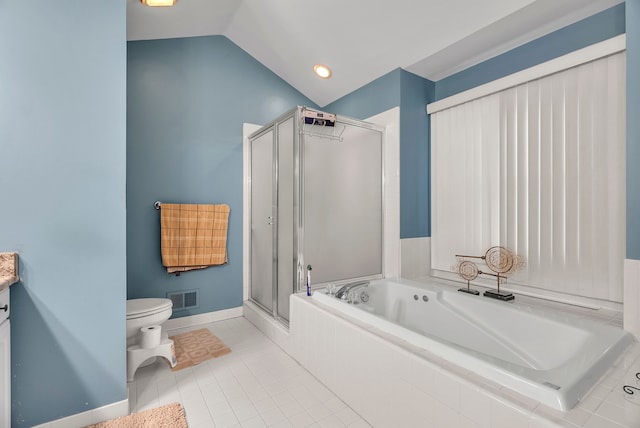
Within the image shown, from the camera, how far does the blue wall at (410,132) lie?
2.73 metres

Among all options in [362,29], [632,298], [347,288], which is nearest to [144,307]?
[347,288]

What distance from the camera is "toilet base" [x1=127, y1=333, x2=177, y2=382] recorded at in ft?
6.55

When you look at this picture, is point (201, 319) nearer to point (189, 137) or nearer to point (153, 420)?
point (153, 420)

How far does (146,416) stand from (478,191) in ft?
9.03

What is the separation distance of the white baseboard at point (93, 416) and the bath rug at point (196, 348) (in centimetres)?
49

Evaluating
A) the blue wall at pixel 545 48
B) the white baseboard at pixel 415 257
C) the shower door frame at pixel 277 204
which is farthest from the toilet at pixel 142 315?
the blue wall at pixel 545 48

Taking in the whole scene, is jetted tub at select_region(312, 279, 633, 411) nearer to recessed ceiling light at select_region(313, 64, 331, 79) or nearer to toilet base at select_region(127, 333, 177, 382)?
toilet base at select_region(127, 333, 177, 382)

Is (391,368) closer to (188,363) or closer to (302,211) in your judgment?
(302,211)

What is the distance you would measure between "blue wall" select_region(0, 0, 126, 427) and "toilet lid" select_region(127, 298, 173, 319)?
0.47 meters

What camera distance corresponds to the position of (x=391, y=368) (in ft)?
4.70

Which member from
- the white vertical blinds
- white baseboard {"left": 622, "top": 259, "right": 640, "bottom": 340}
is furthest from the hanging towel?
white baseboard {"left": 622, "top": 259, "right": 640, "bottom": 340}

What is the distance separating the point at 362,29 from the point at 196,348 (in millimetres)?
2876

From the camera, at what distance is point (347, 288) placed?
2.29 m

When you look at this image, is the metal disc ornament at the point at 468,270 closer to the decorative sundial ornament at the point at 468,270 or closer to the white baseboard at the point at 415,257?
the decorative sundial ornament at the point at 468,270
